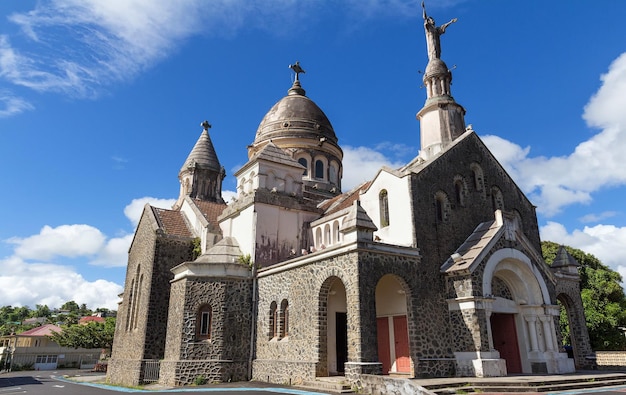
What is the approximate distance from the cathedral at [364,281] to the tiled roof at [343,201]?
0.19 m

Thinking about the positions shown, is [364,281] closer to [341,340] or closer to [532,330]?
[341,340]

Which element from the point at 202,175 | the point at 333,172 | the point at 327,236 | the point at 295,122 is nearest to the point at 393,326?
the point at 327,236

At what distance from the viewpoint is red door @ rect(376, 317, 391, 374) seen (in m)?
18.4

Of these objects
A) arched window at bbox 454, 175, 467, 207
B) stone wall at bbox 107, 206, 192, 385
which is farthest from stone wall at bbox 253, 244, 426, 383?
stone wall at bbox 107, 206, 192, 385

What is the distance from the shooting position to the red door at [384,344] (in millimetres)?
18408

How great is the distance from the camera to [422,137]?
84.4ft

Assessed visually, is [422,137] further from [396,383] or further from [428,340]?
[396,383]

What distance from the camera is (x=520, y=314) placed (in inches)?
769

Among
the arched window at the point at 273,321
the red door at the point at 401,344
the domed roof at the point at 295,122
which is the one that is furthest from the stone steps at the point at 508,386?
the domed roof at the point at 295,122

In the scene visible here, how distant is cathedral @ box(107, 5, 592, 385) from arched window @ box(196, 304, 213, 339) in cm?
4

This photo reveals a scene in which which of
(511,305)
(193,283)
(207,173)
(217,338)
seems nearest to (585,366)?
(511,305)

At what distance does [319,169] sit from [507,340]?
54.0ft

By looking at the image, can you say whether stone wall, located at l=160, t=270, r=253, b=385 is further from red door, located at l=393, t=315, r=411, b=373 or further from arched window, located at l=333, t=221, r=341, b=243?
red door, located at l=393, t=315, r=411, b=373

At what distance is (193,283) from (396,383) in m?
10.6
